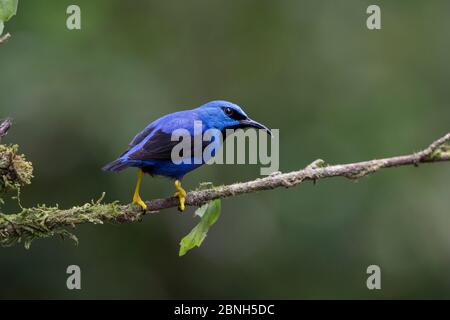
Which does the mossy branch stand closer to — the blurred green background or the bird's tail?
the bird's tail

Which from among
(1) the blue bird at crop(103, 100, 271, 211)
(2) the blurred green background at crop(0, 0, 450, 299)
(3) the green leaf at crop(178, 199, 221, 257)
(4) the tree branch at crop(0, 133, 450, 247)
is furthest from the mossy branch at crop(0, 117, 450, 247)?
(2) the blurred green background at crop(0, 0, 450, 299)

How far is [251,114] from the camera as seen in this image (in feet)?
27.3

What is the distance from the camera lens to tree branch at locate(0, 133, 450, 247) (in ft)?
11.7

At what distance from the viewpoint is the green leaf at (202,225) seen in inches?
162

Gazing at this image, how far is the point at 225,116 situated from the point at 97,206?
181cm

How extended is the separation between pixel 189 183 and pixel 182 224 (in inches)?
19.4

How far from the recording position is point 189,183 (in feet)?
23.8

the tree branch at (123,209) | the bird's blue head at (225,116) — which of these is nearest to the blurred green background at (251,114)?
the bird's blue head at (225,116)

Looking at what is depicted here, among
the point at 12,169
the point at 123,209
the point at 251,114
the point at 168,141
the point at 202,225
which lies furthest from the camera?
→ the point at 251,114

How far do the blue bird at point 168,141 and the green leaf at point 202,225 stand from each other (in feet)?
0.65

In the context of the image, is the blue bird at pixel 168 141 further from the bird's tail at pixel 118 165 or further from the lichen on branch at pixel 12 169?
the lichen on branch at pixel 12 169

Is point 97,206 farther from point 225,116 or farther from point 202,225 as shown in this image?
point 225,116

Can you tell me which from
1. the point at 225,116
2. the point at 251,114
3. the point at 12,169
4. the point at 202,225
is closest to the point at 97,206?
the point at 12,169
